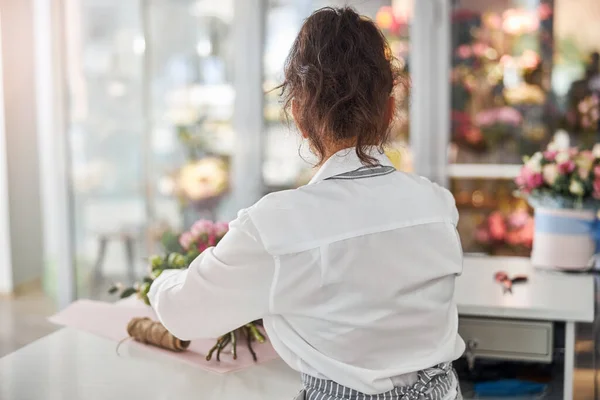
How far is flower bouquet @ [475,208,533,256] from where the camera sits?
4.73m

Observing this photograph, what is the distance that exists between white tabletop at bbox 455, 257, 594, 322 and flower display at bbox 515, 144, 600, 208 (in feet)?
0.75

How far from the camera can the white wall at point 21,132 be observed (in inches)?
235

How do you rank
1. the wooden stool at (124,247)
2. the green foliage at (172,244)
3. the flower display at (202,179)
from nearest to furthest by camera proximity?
the green foliage at (172,244)
the flower display at (202,179)
the wooden stool at (124,247)

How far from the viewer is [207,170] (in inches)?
194

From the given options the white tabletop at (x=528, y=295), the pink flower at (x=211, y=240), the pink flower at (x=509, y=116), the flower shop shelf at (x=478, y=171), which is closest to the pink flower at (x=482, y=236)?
the flower shop shelf at (x=478, y=171)

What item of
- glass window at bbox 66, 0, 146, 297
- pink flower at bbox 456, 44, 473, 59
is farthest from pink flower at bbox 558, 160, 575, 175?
glass window at bbox 66, 0, 146, 297

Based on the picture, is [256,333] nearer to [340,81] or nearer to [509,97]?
[340,81]

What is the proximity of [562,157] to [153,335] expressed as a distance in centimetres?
139

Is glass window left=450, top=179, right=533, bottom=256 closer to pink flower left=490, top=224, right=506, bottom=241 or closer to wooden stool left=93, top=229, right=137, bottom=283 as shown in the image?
pink flower left=490, top=224, right=506, bottom=241

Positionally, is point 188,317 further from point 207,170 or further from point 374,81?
point 207,170

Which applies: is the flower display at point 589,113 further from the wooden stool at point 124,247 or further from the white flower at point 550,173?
the wooden stool at point 124,247

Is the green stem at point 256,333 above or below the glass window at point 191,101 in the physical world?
below

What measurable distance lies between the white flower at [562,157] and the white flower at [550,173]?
0.02 meters

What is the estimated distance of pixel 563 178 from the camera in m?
2.37
